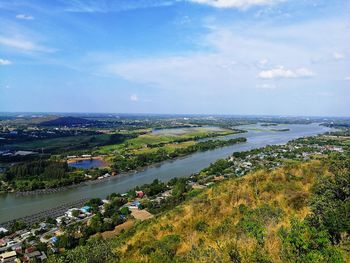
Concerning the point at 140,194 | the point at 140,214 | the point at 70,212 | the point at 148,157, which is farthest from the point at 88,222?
the point at 148,157

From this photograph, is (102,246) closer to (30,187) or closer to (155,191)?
(155,191)

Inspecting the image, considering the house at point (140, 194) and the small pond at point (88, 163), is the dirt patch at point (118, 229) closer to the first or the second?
the house at point (140, 194)

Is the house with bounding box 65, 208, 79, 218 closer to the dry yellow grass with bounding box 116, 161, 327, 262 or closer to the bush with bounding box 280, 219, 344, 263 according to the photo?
the dry yellow grass with bounding box 116, 161, 327, 262

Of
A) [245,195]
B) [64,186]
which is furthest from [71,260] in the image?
[64,186]

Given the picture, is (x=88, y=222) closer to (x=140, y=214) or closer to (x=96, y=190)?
(x=140, y=214)

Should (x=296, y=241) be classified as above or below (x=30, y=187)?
above

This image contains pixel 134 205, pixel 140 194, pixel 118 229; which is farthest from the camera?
pixel 140 194

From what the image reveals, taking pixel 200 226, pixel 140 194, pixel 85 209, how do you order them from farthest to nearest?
pixel 140 194 → pixel 85 209 → pixel 200 226
